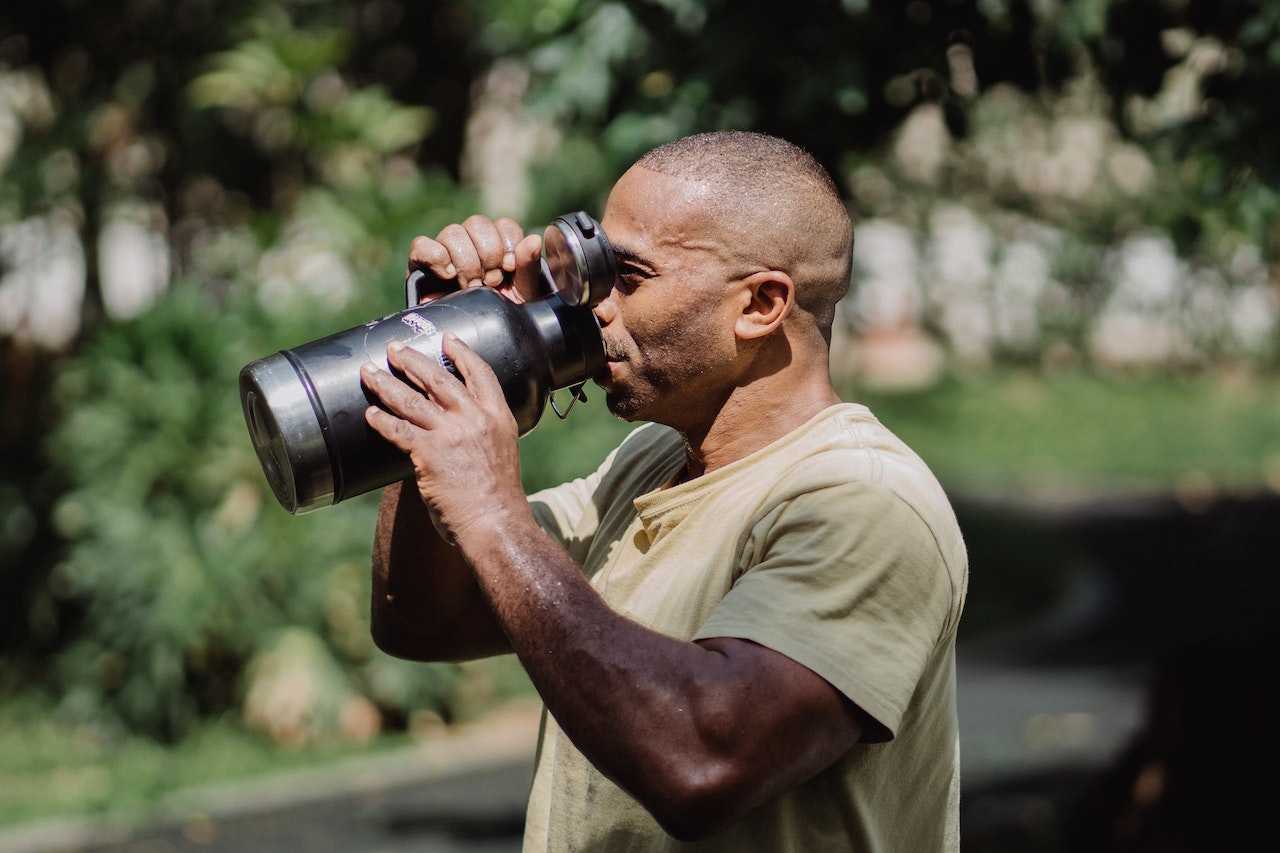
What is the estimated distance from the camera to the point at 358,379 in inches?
78.6

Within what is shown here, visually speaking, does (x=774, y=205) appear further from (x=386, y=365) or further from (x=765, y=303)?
(x=386, y=365)

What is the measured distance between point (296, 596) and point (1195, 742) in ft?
12.9

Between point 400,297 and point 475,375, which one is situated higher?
point 475,375

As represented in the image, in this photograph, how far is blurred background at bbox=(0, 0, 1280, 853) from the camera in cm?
Result: 342

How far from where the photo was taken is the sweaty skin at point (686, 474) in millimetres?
1720

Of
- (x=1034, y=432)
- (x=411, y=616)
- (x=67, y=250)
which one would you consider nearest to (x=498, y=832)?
(x=411, y=616)

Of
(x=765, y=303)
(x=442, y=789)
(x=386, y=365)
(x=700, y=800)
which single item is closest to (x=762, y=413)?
(x=765, y=303)

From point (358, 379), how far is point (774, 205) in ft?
2.15

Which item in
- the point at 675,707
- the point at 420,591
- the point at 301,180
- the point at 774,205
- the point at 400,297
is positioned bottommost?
the point at 301,180

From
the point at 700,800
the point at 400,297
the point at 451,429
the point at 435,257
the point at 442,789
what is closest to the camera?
the point at 700,800

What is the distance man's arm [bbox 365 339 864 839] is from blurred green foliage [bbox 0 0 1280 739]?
5.23 ft

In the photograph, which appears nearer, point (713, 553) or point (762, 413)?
point (713, 553)

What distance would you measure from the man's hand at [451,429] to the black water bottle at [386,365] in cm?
3

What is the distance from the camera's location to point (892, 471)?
195 centimetres
